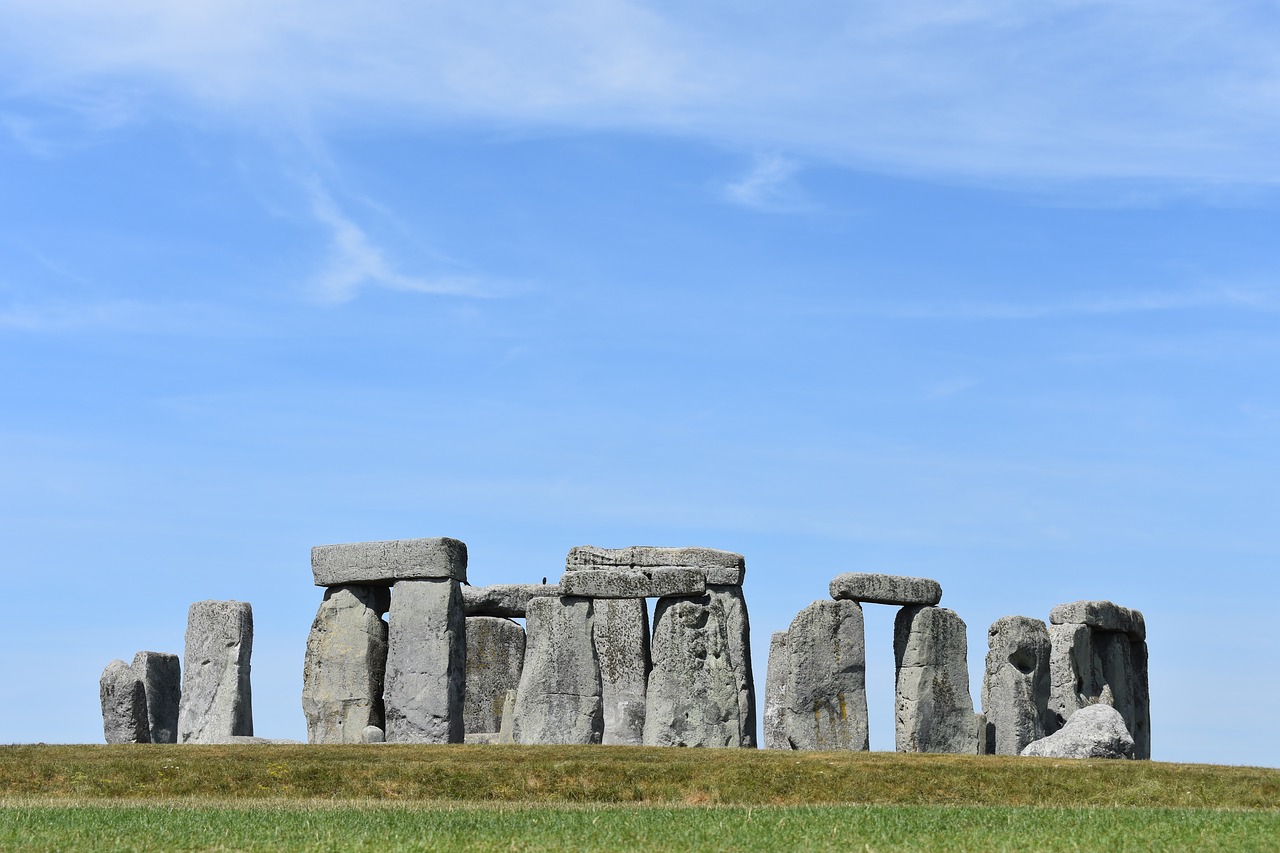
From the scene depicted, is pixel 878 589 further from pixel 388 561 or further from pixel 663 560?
pixel 388 561

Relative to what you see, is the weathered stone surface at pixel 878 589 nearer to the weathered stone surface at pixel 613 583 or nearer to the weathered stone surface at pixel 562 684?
the weathered stone surface at pixel 613 583

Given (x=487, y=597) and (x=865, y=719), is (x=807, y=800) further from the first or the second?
(x=487, y=597)

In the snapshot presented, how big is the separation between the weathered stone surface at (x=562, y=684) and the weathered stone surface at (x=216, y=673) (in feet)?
15.9

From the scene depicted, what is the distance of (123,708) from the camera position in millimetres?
31156

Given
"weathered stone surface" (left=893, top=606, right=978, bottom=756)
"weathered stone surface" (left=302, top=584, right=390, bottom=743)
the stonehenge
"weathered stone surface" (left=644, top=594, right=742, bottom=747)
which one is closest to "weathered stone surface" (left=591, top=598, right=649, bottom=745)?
the stonehenge

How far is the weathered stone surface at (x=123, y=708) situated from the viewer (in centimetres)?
3109

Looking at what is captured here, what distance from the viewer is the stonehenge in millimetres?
27953

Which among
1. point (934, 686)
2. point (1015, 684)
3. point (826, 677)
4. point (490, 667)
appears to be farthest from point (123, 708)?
point (1015, 684)

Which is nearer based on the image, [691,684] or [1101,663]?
[691,684]

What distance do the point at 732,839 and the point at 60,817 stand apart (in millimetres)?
7250

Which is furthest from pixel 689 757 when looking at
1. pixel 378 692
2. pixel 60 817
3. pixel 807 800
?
pixel 60 817

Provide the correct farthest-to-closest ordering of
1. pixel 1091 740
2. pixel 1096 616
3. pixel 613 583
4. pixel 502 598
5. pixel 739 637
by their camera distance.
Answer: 1. pixel 502 598
2. pixel 1096 616
3. pixel 739 637
4. pixel 613 583
5. pixel 1091 740

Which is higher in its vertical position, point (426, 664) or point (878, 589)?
point (878, 589)

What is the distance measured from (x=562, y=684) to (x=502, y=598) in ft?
20.4
